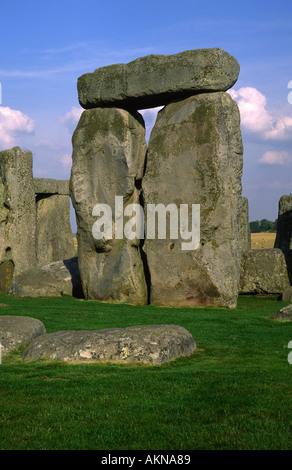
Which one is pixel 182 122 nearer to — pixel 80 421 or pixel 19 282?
pixel 19 282

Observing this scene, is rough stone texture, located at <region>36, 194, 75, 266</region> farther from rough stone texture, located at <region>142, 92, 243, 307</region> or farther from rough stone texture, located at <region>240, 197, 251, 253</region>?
rough stone texture, located at <region>142, 92, 243, 307</region>

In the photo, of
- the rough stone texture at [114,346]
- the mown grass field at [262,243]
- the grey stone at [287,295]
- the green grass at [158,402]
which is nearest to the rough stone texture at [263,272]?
the grey stone at [287,295]

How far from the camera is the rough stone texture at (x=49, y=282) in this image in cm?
1312

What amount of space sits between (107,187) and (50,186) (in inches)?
249

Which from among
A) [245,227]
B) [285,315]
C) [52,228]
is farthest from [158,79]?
[52,228]

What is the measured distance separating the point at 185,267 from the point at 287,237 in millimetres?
7459

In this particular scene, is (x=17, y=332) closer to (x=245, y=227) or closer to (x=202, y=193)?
(x=202, y=193)

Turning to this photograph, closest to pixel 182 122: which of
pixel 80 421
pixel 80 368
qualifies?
pixel 80 368

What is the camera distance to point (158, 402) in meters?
4.48

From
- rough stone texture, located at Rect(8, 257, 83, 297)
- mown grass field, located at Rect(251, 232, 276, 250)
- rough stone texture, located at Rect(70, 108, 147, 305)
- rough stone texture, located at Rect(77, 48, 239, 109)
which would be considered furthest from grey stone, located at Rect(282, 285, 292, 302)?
mown grass field, located at Rect(251, 232, 276, 250)

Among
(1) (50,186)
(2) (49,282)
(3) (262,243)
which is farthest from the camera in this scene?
(3) (262,243)

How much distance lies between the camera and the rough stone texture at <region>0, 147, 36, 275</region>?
15461mm
